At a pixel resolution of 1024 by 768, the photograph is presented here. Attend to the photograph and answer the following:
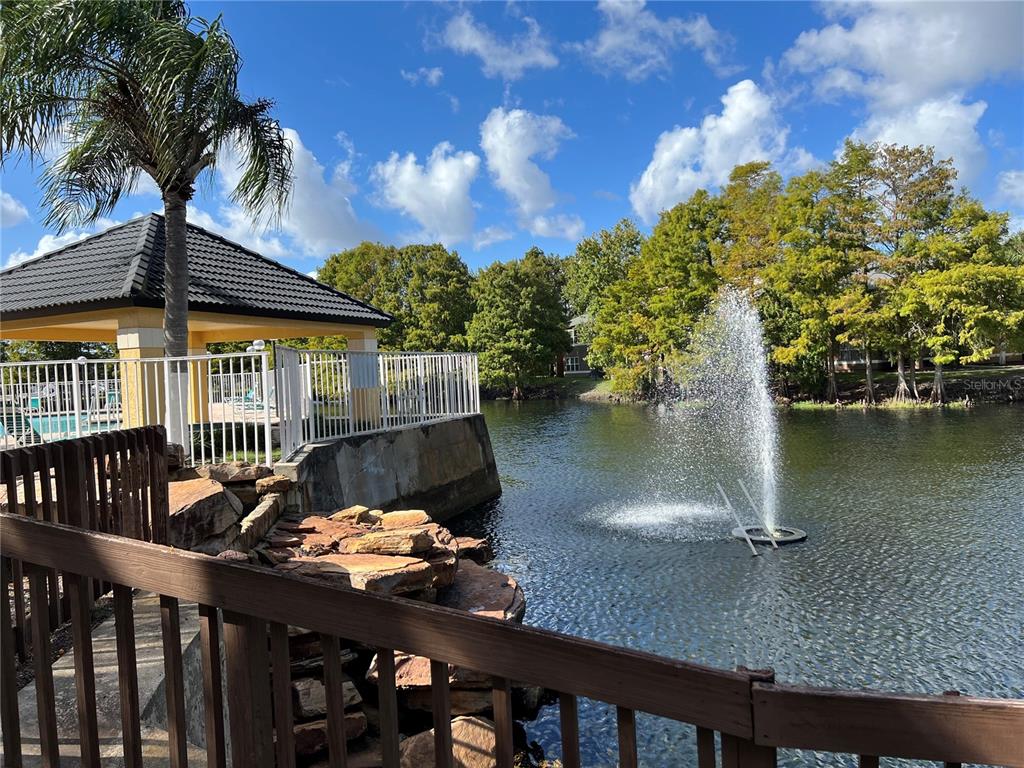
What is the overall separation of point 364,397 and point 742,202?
25.0 metres

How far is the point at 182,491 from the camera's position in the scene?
5230mm

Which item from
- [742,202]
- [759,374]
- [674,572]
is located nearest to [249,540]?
[674,572]

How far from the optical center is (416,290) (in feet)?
135

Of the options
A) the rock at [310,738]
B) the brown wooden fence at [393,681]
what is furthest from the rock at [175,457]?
the brown wooden fence at [393,681]

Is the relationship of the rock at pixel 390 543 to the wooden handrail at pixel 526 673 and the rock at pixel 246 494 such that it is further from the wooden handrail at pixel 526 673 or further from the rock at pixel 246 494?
the wooden handrail at pixel 526 673

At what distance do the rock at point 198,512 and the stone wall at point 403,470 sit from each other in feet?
5.39

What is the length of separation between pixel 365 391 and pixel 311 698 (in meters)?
5.75

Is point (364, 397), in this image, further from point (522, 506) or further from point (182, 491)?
point (182, 491)

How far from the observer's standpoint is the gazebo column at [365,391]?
915 centimetres

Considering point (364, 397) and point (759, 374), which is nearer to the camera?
point (364, 397)

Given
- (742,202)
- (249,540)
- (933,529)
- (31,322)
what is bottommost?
(933,529)

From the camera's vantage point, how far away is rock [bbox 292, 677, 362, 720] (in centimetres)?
398

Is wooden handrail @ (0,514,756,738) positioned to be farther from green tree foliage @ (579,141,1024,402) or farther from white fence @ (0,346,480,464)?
green tree foliage @ (579,141,1024,402)

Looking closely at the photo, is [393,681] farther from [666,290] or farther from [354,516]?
[666,290]
